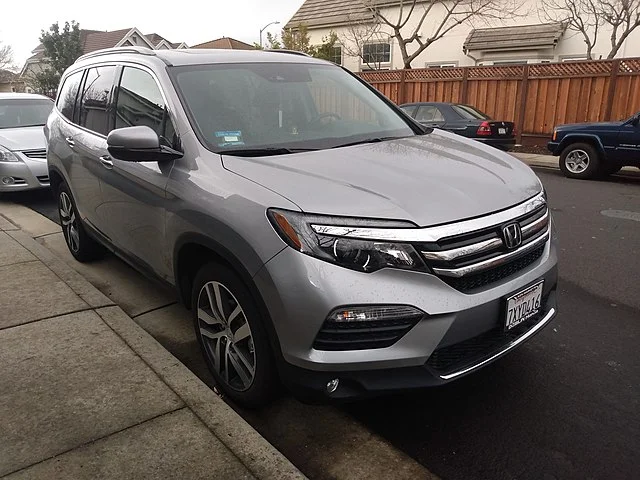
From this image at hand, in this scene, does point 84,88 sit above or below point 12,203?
above

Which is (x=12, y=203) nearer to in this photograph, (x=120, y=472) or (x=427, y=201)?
(x=120, y=472)

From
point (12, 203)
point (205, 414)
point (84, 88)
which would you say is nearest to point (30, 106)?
point (12, 203)

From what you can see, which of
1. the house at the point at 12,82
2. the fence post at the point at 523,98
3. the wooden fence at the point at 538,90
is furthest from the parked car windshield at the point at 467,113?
the house at the point at 12,82

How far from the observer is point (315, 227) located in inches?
87.5

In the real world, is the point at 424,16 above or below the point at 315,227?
above

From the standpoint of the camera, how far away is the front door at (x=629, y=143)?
9.41 meters

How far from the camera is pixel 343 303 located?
216cm

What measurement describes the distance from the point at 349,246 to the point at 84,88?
3.38m

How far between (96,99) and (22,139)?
16.1 feet

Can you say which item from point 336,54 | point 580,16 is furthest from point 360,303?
point 336,54

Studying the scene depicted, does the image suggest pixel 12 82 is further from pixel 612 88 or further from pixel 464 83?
pixel 612 88

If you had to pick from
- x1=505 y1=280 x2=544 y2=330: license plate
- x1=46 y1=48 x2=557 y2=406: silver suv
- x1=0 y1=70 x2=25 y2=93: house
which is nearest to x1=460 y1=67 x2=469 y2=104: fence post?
x1=46 y1=48 x2=557 y2=406: silver suv

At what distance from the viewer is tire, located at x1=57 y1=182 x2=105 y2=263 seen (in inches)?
193

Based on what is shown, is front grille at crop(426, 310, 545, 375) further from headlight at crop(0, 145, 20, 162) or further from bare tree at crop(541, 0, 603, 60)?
bare tree at crop(541, 0, 603, 60)
